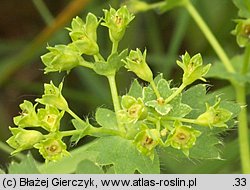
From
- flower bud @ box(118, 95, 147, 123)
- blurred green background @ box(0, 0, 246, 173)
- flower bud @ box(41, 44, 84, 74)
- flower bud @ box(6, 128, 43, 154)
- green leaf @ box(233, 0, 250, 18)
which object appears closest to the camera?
flower bud @ box(118, 95, 147, 123)

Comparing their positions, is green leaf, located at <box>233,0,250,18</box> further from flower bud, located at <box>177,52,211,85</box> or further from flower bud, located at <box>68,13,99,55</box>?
flower bud, located at <box>68,13,99,55</box>

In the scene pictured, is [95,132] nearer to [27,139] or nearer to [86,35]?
[27,139]

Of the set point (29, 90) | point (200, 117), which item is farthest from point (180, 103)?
Answer: point (29, 90)

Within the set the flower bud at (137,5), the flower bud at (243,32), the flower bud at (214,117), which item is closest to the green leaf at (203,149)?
the flower bud at (214,117)

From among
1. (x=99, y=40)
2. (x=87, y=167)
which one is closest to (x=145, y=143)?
(x=87, y=167)

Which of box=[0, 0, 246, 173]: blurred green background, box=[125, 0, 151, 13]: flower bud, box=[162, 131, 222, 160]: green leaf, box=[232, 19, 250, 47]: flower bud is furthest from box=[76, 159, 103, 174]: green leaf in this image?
box=[125, 0, 151, 13]: flower bud
